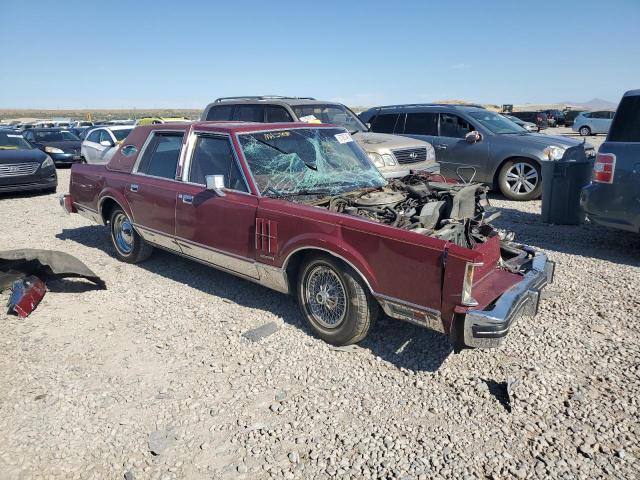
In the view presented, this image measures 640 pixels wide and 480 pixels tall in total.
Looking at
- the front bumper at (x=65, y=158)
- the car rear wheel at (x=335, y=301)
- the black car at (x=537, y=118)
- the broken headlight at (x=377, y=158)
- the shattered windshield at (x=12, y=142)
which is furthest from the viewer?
the black car at (x=537, y=118)

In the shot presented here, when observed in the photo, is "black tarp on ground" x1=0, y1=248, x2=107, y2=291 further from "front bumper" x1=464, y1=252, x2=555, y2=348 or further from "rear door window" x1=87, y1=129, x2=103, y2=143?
"rear door window" x1=87, y1=129, x2=103, y2=143

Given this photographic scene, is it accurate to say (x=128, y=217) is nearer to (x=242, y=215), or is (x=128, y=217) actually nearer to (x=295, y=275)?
(x=242, y=215)

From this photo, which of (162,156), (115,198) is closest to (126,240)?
(115,198)

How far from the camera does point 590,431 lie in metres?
2.79

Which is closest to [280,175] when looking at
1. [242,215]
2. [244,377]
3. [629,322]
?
[242,215]

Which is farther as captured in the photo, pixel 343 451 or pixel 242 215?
pixel 242 215

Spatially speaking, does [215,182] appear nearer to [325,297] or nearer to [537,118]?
[325,297]

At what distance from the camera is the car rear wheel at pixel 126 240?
18.7ft

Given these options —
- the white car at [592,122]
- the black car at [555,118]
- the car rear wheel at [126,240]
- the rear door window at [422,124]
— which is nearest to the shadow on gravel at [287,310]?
the car rear wheel at [126,240]

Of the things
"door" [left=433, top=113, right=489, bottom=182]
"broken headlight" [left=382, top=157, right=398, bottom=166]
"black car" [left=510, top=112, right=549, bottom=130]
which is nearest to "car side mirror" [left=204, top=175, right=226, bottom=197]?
"broken headlight" [left=382, top=157, right=398, bottom=166]

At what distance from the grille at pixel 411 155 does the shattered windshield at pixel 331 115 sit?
→ 1.06 m

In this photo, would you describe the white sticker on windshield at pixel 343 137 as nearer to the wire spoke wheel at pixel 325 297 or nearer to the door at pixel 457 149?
the wire spoke wheel at pixel 325 297

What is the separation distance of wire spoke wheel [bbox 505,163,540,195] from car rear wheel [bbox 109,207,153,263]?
6.79 metres

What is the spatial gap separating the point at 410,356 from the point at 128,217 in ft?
12.2
